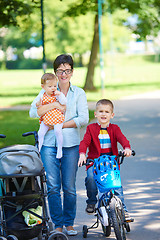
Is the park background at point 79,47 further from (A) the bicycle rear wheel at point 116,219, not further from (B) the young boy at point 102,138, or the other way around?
(A) the bicycle rear wheel at point 116,219

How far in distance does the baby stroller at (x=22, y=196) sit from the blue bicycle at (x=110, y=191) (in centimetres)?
48

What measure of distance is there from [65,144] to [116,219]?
0.94m

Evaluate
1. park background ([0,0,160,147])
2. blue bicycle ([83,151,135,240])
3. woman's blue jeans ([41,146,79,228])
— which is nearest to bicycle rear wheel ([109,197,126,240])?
blue bicycle ([83,151,135,240])

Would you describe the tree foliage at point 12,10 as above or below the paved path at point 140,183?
above

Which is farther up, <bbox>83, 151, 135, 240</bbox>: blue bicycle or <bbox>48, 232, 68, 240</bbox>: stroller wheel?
<bbox>83, 151, 135, 240</bbox>: blue bicycle

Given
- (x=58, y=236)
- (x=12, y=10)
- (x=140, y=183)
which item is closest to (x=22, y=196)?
(x=58, y=236)

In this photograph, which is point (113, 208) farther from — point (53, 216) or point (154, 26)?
point (154, 26)

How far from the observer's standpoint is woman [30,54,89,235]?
538 centimetres

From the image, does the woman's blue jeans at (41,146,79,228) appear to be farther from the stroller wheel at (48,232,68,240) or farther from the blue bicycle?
the stroller wheel at (48,232,68,240)

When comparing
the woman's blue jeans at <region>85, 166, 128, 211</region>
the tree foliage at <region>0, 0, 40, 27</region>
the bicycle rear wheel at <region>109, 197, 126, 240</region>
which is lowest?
the bicycle rear wheel at <region>109, 197, 126, 240</region>

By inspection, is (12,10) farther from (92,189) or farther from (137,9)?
(92,189)

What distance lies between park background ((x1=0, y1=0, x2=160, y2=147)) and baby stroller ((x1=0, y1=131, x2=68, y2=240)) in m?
6.91

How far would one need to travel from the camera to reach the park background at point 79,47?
19875 mm

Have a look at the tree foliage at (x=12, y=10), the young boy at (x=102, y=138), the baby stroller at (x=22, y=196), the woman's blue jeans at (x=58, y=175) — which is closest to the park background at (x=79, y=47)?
the tree foliage at (x=12, y=10)
